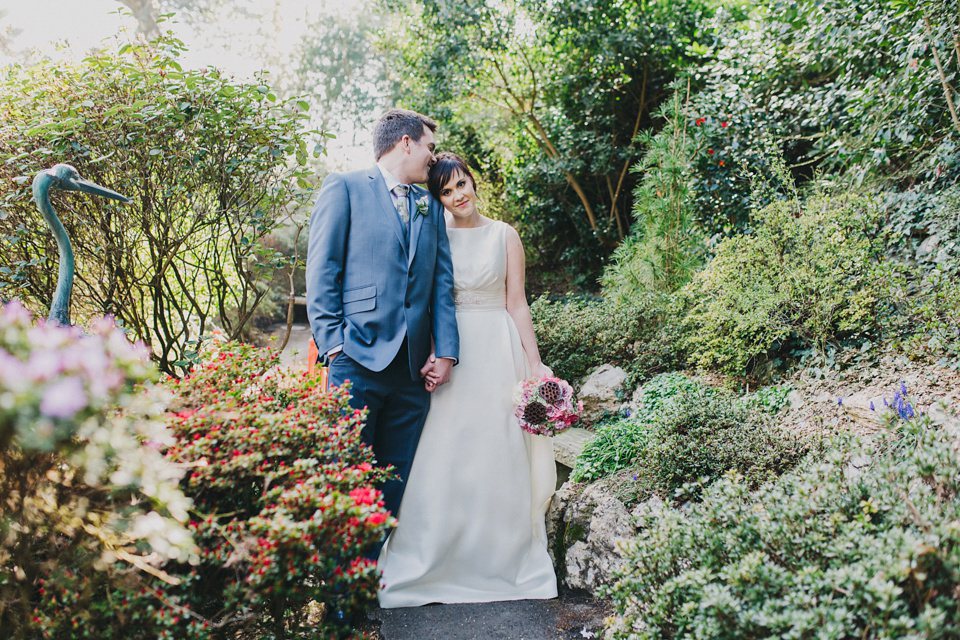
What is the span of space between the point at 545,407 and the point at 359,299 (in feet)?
3.42

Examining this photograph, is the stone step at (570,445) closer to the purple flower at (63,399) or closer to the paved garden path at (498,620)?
the paved garden path at (498,620)

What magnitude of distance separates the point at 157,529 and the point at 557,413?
187cm

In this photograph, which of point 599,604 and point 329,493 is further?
point 599,604

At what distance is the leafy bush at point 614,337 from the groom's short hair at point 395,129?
2.57m

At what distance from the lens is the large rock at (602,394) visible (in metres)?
4.59

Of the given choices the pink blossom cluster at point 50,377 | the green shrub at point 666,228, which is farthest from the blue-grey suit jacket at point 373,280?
the green shrub at point 666,228

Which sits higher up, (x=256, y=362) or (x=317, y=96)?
(x=317, y=96)

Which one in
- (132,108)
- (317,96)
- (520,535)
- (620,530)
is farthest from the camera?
(317,96)

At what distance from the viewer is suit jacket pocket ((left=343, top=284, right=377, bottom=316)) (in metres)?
2.81

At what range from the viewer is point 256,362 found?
231cm

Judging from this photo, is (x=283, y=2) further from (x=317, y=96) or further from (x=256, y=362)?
(x=256, y=362)

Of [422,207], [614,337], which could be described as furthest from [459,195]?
[614,337]

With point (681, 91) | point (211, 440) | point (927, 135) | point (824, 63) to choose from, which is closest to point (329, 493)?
point (211, 440)

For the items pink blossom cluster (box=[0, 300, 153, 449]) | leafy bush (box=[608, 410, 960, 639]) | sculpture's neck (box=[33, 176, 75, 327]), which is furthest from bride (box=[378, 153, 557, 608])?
pink blossom cluster (box=[0, 300, 153, 449])
